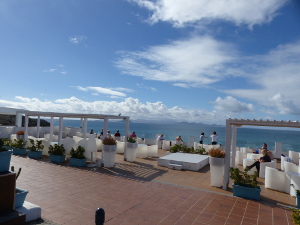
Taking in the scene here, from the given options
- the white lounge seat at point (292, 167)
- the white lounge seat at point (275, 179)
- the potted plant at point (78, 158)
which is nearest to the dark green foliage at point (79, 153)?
the potted plant at point (78, 158)

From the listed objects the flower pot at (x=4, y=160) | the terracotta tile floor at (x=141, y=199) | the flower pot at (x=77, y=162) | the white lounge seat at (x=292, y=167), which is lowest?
the terracotta tile floor at (x=141, y=199)

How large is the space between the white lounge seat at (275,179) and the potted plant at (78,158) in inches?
247

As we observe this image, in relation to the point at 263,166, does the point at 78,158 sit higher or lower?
lower

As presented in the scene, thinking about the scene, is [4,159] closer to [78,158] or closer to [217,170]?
[78,158]

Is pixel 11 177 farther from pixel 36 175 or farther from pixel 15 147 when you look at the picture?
pixel 15 147

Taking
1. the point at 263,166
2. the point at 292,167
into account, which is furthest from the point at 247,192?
the point at 292,167

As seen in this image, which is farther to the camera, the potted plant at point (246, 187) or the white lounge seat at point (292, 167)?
the white lounge seat at point (292, 167)

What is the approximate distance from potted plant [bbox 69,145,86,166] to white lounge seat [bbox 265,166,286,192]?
626 cm

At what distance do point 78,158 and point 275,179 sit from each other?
670 centimetres

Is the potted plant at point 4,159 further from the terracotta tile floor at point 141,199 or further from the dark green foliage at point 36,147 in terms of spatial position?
the dark green foliage at point 36,147

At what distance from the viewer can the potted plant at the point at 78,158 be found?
8.44 meters

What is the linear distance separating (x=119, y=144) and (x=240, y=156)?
5.86 metres

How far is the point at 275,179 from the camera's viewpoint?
6.35 m

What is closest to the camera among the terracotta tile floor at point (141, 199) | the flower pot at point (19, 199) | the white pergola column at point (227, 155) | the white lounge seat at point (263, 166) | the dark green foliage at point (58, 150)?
the flower pot at point (19, 199)
